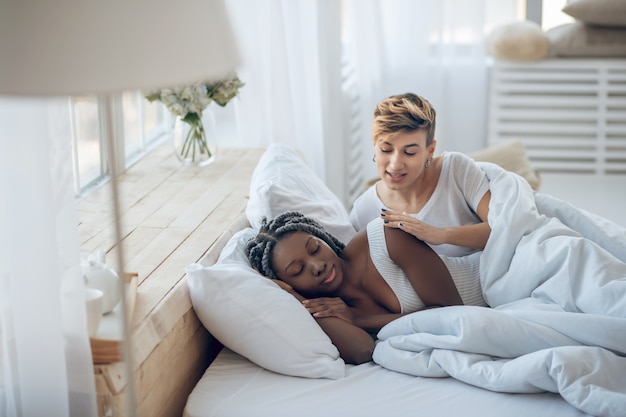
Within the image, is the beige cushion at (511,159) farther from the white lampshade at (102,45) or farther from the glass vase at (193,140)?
the white lampshade at (102,45)

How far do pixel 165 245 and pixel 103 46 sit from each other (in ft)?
4.16

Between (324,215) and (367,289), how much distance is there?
0.33m

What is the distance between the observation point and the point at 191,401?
1773mm

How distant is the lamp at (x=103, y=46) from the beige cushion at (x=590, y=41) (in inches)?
135

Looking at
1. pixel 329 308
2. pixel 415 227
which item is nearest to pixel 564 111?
pixel 415 227

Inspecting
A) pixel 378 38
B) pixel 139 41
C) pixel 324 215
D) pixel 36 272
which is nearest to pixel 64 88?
pixel 139 41

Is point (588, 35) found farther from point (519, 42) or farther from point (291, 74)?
point (291, 74)

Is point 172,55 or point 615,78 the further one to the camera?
point 615,78

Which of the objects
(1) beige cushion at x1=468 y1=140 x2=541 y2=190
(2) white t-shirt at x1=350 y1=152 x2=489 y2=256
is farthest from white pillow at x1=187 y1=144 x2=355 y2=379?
(1) beige cushion at x1=468 y1=140 x2=541 y2=190

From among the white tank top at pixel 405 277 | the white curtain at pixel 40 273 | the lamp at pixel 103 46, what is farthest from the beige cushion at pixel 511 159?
the lamp at pixel 103 46

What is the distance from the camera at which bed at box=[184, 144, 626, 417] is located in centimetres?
174

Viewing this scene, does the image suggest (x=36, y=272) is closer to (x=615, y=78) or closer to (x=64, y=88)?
(x=64, y=88)

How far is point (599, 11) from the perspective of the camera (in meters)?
4.02

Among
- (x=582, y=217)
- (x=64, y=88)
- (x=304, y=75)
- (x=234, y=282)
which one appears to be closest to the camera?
(x=64, y=88)
